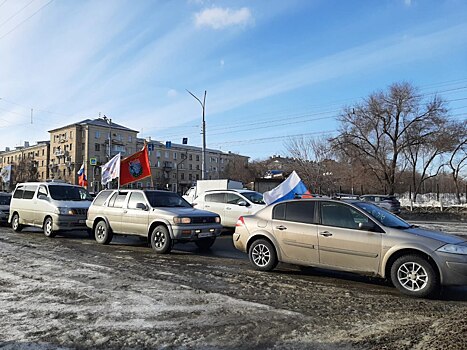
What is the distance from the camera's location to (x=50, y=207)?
13.7m

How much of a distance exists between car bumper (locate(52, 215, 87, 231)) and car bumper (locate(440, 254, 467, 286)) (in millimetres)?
11402

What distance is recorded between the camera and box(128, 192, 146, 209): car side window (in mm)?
11207

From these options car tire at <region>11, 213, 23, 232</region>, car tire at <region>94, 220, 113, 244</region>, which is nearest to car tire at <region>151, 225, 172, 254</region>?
car tire at <region>94, 220, 113, 244</region>

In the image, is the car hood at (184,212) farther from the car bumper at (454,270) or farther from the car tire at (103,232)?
the car bumper at (454,270)

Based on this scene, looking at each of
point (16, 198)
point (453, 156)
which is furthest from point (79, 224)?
point (453, 156)

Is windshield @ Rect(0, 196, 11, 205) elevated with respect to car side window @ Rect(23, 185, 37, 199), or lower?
lower

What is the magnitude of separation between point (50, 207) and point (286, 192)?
825cm

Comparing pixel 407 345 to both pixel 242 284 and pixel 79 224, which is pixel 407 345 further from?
pixel 79 224

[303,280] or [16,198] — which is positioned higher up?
[16,198]

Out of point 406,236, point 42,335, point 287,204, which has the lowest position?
point 42,335

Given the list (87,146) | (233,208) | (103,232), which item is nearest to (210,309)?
(103,232)

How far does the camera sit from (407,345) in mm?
4012

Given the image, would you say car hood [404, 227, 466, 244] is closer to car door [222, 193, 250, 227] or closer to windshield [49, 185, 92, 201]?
car door [222, 193, 250, 227]

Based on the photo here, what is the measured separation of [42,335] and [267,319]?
2.59 m
